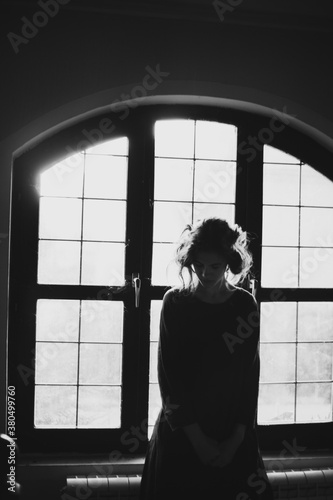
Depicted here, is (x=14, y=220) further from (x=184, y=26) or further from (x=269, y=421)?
(x=269, y=421)

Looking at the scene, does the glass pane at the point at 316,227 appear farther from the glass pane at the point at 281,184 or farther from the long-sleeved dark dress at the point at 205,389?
the long-sleeved dark dress at the point at 205,389

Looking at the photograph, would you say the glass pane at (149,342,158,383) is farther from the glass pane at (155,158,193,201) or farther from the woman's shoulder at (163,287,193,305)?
the woman's shoulder at (163,287,193,305)

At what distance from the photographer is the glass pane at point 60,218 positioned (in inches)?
A: 137

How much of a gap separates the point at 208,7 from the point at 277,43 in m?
0.50

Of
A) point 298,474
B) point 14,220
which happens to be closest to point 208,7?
point 14,220

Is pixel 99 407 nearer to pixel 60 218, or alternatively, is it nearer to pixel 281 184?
pixel 60 218

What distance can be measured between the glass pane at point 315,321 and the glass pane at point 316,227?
411 mm

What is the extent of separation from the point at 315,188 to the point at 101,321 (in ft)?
5.50

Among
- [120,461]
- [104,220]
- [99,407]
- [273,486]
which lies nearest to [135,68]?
[104,220]

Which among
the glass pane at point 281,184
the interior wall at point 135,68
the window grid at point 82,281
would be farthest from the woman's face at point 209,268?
the glass pane at point 281,184

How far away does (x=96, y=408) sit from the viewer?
11.6 ft

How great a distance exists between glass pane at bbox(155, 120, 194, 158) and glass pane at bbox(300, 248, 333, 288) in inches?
40.5

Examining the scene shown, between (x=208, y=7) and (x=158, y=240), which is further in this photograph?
(x=158, y=240)

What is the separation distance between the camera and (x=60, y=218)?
11.5ft
